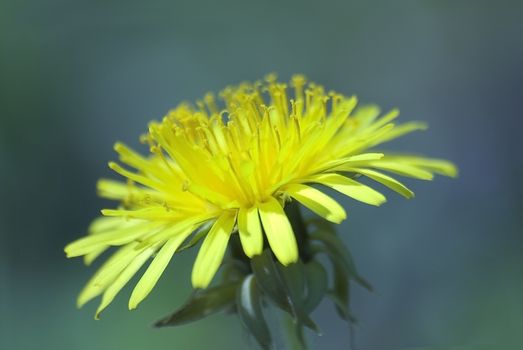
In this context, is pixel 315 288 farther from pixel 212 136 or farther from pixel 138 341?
pixel 138 341

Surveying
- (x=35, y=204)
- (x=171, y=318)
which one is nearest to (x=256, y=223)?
(x=171, y=318)

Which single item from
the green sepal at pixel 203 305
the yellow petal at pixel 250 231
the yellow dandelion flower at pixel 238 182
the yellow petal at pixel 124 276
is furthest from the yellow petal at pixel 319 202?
the yellow petal at pixel 124 276

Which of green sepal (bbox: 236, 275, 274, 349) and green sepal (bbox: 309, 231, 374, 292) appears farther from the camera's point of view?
green sepal (bbox: 309, 231, 374, 292)

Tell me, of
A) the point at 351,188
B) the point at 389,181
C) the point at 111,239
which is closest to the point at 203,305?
the point at 111,239

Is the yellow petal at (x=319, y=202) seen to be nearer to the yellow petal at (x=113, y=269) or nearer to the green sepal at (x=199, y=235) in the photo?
the green sepal at (x=199, y=235)

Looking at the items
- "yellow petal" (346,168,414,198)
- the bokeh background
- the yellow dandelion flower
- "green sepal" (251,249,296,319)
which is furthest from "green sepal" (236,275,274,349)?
the bokeh background

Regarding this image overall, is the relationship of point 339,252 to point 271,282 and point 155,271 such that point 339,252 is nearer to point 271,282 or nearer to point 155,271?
point 271,282

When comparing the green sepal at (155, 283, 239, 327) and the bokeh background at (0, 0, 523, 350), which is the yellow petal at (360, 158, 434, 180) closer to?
the green sepal at (155, 283, 239, 327)
